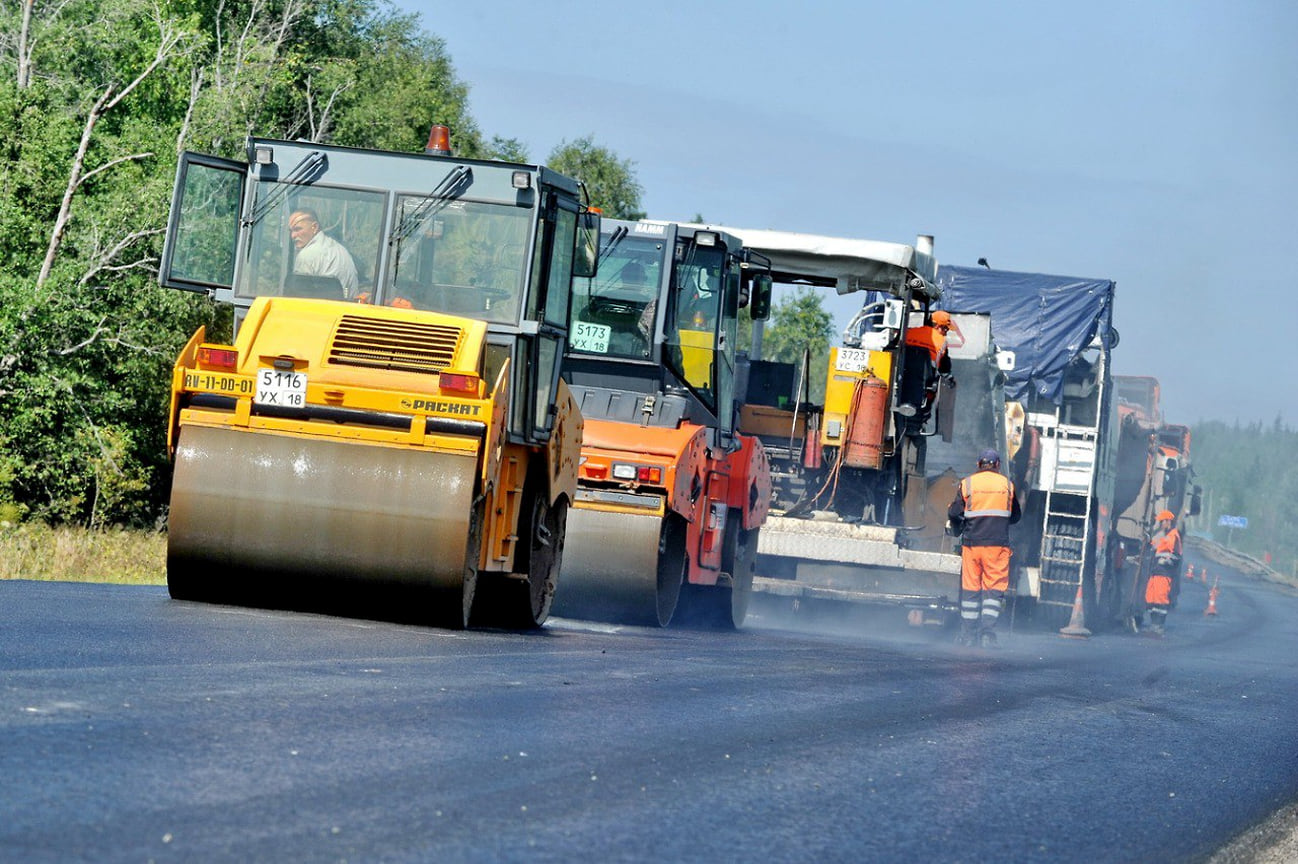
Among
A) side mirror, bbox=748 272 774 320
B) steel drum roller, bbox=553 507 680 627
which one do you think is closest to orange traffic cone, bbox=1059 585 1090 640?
side mirror, bbox=748 272 774 320

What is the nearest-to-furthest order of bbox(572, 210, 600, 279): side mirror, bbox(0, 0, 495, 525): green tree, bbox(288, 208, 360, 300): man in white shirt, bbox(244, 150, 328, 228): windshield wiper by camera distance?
bbox(288, 208, 360, 300): man in white shirt → bbox(244, 150, 328, 228): windshield wiper → bbox(572, 210, 600, 279): side mirror → bbox(0, 0, 495, 525): green tree

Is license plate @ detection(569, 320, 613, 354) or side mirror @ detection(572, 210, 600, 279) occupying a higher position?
side mirror @ detection(572, 210, 600, 279)

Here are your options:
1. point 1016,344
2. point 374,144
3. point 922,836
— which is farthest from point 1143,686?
point 374,144

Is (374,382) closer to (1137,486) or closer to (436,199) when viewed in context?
(436,199)

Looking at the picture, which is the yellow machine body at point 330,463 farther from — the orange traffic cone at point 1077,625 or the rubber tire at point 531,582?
the orange traffic cone at point 1077,625

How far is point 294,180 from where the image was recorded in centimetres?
983

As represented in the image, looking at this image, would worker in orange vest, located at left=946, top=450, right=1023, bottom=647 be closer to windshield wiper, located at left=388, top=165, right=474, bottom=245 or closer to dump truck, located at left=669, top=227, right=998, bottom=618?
dump truck, located at left=669, top=227, right=998, bottom=618

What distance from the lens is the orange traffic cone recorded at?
20812 millimetres

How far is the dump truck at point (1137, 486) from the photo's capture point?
2520 cm

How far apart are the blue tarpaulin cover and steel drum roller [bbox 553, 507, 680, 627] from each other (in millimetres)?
10108

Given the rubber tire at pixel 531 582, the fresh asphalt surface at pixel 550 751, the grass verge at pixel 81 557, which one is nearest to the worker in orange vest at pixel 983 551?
the fresh asphalt surface at pixel 550 751

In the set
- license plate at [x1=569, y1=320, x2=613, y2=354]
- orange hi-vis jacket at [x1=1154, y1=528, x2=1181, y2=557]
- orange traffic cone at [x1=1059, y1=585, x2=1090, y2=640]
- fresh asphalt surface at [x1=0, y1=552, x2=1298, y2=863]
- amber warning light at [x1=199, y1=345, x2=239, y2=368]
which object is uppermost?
license plate at [x1=569, y1=320, x2=613, y2=354]

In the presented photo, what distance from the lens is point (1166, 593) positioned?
2659 centimetres

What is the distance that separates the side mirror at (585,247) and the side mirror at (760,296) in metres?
3.41
